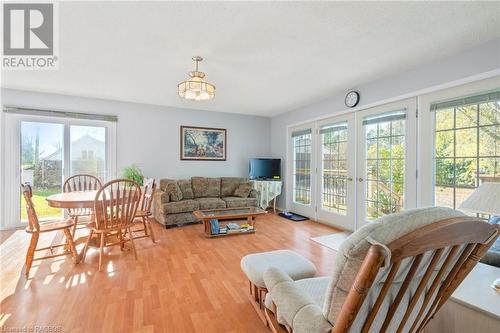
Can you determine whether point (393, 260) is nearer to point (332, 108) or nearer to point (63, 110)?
point (332, 108)

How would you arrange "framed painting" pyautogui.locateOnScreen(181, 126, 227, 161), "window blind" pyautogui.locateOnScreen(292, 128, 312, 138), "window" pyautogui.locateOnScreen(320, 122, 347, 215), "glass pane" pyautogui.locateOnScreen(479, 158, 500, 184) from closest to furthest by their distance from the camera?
"glass pane" pyautogui.locateOnScreen(479, 158, 500, 184) < "window" pyautogui.locateOnScreen(320, 122, 347, 215) < "window blind" pyautogui.locateOnScreen(292, 128, 312, 138) < "framed painting" pyautogui.locateOnScreen(181, 126, 227, 161)

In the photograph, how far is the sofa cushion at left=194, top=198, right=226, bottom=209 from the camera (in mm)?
4261

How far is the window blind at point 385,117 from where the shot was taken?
3.08 metres

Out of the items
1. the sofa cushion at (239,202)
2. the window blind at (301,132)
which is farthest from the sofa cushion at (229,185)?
the window blind at (301,132)

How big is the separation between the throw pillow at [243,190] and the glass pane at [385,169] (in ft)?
7.65

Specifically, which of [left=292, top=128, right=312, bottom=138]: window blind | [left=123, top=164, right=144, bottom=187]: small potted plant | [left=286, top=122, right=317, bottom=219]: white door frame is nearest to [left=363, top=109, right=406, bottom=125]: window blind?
[left=286, top=122, right=317, bottom=219]: white door frame

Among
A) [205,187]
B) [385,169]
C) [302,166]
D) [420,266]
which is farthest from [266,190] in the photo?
[420,266]

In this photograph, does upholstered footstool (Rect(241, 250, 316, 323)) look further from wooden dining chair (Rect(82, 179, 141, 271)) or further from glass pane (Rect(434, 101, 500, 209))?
glass pane (Rect(434, 101, 500, 209))

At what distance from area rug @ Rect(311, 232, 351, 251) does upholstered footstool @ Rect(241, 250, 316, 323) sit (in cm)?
147

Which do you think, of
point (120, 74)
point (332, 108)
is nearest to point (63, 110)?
point (120, 74)

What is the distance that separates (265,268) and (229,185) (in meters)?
3.45

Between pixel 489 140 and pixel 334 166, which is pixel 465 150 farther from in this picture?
pixel 334 166

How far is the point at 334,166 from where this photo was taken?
4184mm

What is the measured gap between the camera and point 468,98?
96.4 inches
